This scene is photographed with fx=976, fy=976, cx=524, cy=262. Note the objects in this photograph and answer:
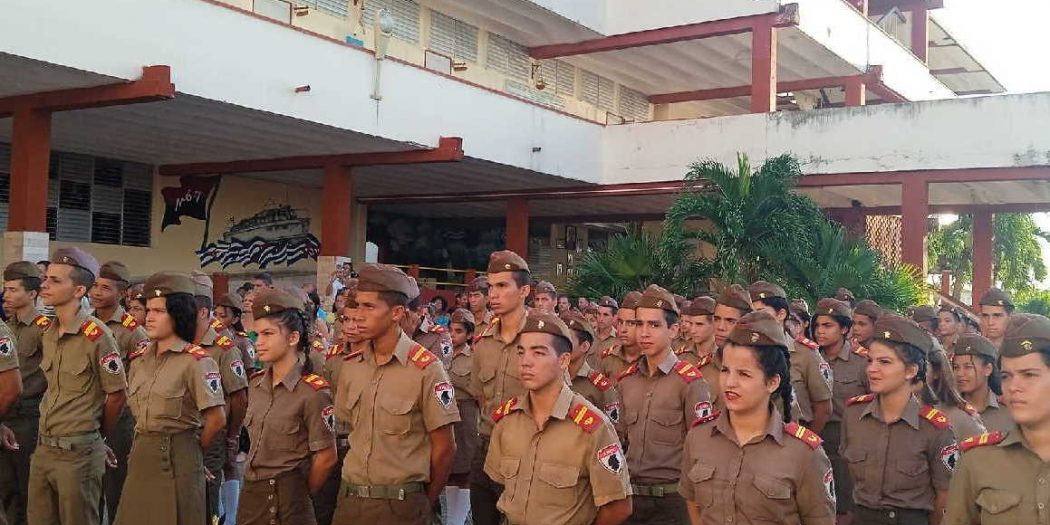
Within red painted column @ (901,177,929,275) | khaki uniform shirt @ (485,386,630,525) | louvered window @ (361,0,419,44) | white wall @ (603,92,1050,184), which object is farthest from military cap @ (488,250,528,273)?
louvered window @ (361,0,419,44)

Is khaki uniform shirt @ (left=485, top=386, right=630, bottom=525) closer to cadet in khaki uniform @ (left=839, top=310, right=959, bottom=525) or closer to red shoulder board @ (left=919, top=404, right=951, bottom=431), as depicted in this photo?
cadet in khaki uniform @ (left=839, top=310, right=959, bottom=525)

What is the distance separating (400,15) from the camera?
1589 centimetres

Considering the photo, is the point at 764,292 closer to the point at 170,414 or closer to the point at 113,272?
the point at 170,414

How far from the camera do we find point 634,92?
2217 centimetres

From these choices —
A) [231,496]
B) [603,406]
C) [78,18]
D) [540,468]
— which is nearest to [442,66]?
[78,18]

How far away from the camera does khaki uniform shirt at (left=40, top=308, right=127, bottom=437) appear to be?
16.2 feet

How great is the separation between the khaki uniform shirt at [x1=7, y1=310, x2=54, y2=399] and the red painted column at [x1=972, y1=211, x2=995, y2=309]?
19088 mm

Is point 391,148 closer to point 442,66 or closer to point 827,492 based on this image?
point 442,66

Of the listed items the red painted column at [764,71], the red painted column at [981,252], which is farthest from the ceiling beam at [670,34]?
the red painted column at [981,252]

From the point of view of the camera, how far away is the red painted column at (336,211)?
14125 millimetres

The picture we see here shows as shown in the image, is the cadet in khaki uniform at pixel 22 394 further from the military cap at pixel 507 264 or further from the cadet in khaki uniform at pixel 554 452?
the cadet in khaki uniform at pixel 554 452

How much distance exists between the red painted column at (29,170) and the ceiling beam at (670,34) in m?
10.0

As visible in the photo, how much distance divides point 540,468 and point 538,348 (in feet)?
1.38

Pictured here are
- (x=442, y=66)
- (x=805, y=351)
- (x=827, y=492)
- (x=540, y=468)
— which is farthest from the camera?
(x=442, y=66)
